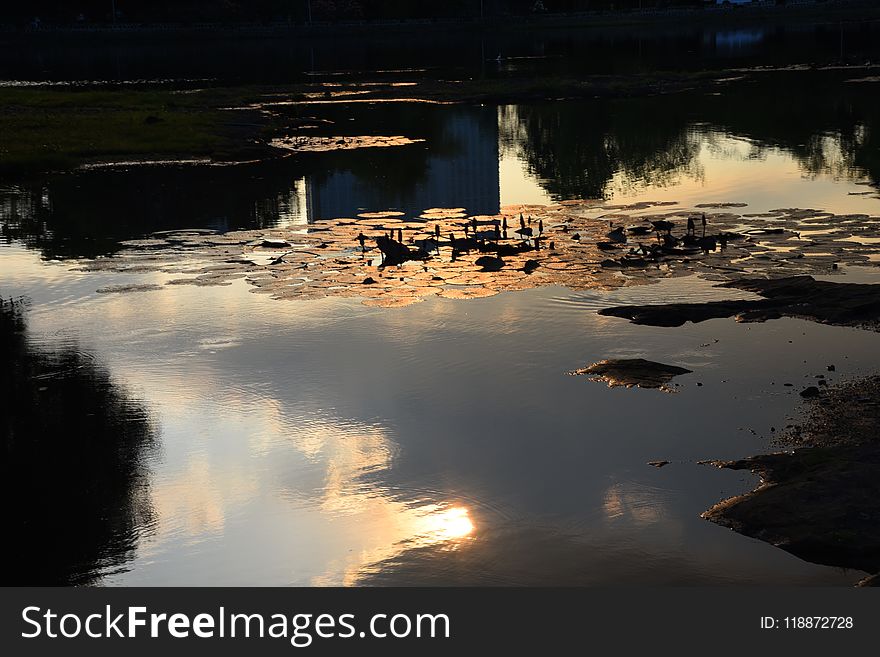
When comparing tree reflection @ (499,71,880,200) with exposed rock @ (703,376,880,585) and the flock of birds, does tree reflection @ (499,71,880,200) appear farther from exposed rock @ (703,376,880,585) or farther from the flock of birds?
exposed rock @ (703,376,880,585)

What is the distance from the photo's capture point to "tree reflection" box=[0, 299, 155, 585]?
435 inches

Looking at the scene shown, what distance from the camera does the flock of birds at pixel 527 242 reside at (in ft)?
71.2

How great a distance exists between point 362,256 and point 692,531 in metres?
12.8

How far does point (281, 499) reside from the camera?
39.5ft

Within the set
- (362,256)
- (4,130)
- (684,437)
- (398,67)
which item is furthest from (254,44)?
(684,437)

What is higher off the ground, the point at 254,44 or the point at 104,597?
the point at 254,44

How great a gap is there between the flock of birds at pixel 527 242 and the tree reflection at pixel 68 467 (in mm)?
7368

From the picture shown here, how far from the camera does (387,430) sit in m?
13.9

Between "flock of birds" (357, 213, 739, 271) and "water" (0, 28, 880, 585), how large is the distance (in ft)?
7.60

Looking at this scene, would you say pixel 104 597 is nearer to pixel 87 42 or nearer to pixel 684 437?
pixel 684 437

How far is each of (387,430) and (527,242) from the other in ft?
32.6

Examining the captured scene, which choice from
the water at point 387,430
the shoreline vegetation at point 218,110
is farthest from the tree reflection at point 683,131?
the water at point 387,430

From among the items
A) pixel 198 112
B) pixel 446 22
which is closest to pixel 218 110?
pixel 198 112

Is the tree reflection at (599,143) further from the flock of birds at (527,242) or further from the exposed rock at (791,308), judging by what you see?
the exposed rock at (791,308)
